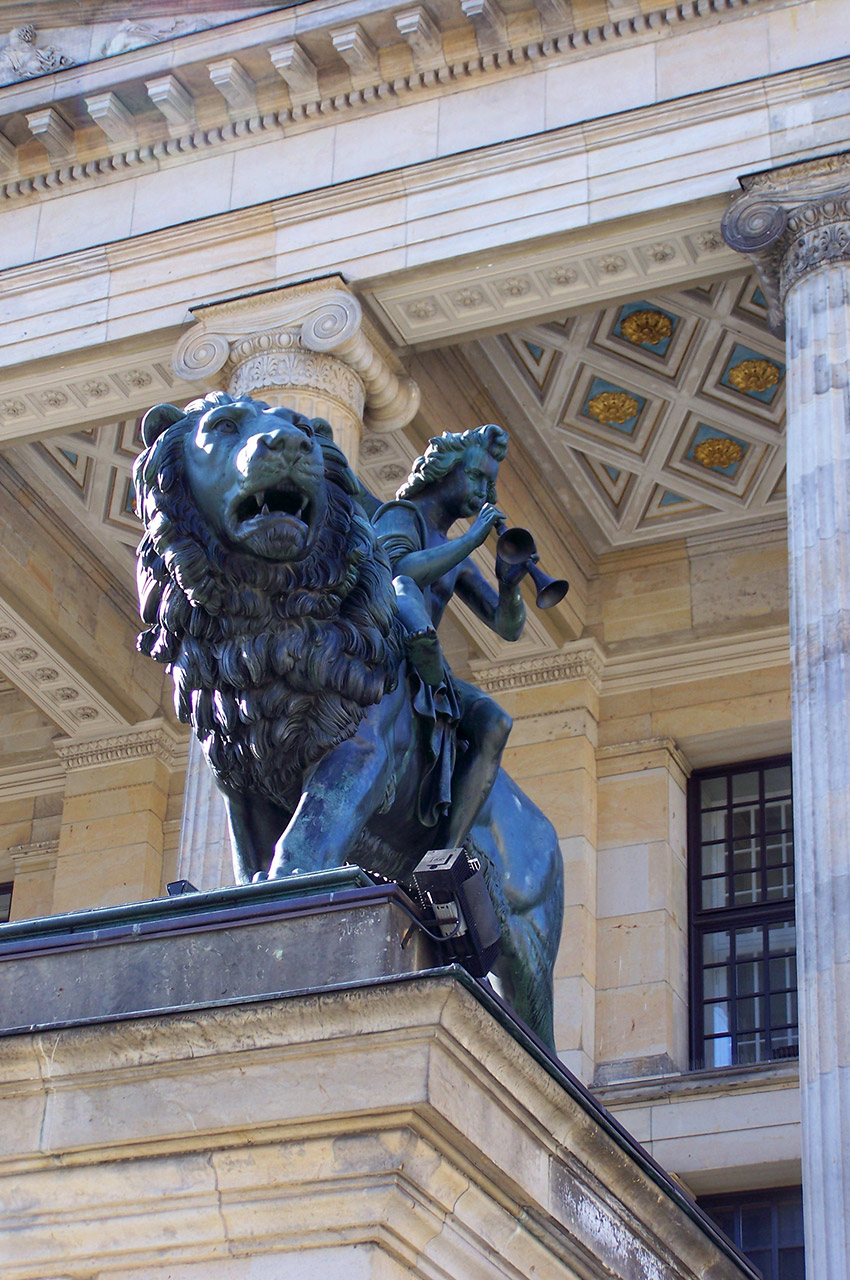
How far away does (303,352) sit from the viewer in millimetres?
14047

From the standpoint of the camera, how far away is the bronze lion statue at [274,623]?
467 centimetres

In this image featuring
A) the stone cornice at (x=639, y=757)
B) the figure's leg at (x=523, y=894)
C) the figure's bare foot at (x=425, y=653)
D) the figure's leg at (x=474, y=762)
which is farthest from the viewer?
the stone cornice at (x=639, y=757)

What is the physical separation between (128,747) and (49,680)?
1039 millimetres

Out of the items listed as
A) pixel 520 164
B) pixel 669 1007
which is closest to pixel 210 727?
pixel 520 164

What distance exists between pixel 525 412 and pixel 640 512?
1.65 m

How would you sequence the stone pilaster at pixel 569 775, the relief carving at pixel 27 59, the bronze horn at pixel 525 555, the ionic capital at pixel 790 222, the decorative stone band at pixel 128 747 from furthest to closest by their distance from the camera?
the decorative stone band at pixel 128 747, the stone pilaster at pixel 569 775, the relief carving at pixel 27 59, the ionic capital at pixel 790 222, the bronze horn at pixel 525 555

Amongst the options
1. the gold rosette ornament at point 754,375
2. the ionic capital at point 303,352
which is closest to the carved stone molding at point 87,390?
the ionic capital at point 303,352

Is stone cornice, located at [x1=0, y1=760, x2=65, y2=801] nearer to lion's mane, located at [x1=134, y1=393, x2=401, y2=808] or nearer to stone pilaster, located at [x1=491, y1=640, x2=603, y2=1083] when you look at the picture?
stone pilaster, located at [x1=491, y1=640, x2=603, y2=1083]

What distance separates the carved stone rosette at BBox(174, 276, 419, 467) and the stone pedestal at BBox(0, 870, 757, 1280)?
9.92 m

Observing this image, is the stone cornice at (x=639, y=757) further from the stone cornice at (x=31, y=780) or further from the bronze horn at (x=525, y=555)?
the bronze horn at (x=525, y=555)

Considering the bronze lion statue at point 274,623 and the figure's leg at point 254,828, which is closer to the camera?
the bronze lion statue at point 274,623

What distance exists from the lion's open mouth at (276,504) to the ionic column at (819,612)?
19.8ft

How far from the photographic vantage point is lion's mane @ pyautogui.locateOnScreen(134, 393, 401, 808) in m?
4.71

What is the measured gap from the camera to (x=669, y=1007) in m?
Answer: 16.6
